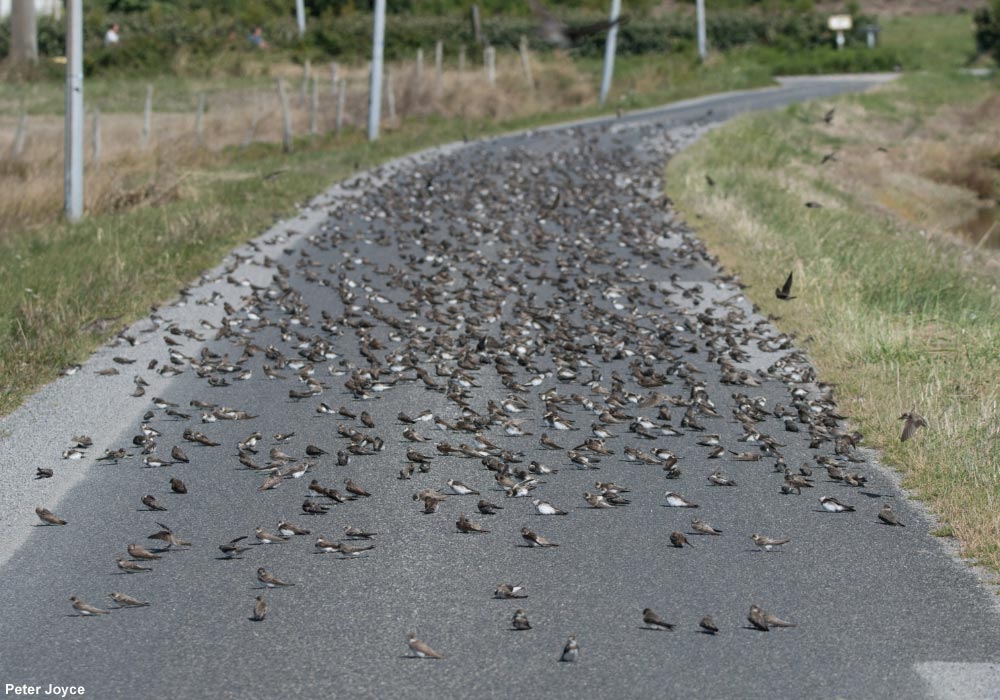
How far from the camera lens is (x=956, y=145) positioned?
150 feet

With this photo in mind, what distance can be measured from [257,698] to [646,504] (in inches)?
145

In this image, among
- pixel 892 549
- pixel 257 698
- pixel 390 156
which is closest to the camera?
pixel 257 698

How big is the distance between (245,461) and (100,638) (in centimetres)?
308

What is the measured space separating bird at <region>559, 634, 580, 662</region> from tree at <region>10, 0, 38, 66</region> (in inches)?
2629

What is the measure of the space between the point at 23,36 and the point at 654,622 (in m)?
68.2

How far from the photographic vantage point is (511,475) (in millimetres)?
9406

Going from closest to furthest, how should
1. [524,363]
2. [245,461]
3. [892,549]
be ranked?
[892,549] → [245,461] → [524,363]

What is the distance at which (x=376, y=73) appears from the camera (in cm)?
3772

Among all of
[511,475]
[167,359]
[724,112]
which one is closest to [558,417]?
[511,475]

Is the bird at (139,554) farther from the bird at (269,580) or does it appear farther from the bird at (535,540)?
the bird at (535,540)

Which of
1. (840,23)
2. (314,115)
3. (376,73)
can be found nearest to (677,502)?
(376,73)

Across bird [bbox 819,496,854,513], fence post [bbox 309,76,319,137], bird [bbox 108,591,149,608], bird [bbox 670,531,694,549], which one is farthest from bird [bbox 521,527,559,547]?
fence post [bbox 309,76,319,137]

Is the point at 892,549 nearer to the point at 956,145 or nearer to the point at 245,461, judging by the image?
the point at 245,461

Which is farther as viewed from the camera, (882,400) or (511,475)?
(882,400)
